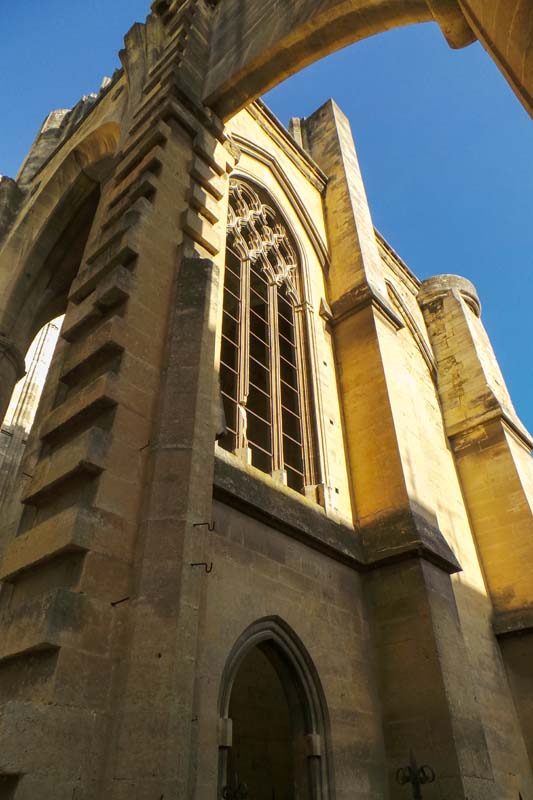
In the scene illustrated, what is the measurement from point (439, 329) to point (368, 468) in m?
6.83

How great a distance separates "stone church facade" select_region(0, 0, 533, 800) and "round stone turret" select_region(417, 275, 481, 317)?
259 centimetres

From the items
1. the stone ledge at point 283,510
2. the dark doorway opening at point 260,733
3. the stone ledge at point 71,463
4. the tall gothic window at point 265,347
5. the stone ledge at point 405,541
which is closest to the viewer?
the stone ledge at point 71,463

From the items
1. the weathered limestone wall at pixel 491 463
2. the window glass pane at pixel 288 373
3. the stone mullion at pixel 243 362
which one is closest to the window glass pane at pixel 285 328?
the window glass pane at pixel 288 373

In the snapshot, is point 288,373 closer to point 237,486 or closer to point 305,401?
point 305,401

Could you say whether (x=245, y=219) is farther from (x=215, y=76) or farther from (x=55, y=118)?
(x=55, y=118)

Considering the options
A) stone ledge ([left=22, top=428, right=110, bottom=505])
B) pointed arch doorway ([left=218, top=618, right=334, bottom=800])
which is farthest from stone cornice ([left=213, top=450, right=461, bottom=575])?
stone ledge ([left=22, top=428, right=110, bottom=505])

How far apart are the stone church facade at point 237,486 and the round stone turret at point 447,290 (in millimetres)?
2593

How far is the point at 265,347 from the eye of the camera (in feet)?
23.9

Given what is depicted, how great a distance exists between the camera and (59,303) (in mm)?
9914

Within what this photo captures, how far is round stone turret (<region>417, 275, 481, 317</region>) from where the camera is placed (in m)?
13.0

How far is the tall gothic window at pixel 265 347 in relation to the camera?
244 inches

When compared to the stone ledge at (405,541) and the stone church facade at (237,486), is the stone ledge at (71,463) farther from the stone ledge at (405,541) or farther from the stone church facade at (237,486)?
the stone ledge at (405,541)

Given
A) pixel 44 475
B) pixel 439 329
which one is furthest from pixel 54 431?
pixel 439 329

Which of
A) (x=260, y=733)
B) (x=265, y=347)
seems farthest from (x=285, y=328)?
(x=260, y=733)
